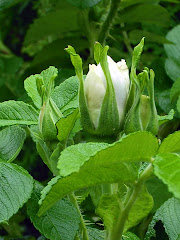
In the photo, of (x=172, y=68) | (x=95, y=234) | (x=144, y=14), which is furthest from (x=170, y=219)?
(x=144, y=14)

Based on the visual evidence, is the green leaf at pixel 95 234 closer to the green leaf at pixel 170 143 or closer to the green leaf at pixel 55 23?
the green leaf at pixel 170 143

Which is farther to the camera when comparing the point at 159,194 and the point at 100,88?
the point at 159,194

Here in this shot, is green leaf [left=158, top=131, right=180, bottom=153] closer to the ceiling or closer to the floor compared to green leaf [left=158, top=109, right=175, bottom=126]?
closer to the ceiling

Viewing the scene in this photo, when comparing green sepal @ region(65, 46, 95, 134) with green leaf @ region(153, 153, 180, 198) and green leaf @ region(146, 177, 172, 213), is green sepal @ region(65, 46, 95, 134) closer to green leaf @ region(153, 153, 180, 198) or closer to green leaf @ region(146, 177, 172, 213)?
green leaf @ region(153, 153, 180, 198)

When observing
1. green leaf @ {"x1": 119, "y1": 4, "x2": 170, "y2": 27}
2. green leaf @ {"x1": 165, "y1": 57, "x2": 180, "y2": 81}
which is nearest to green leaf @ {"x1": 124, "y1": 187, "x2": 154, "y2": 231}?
green leaf @ {"x1": 165, "y1": 57, "x2": 180, "y2": 81}

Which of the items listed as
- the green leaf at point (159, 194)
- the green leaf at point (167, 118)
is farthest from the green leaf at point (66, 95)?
the green leaf at point (159, 194)

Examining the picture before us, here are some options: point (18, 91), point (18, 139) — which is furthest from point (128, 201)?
point (18, 91)

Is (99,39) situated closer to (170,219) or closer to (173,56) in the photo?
(173,56)
